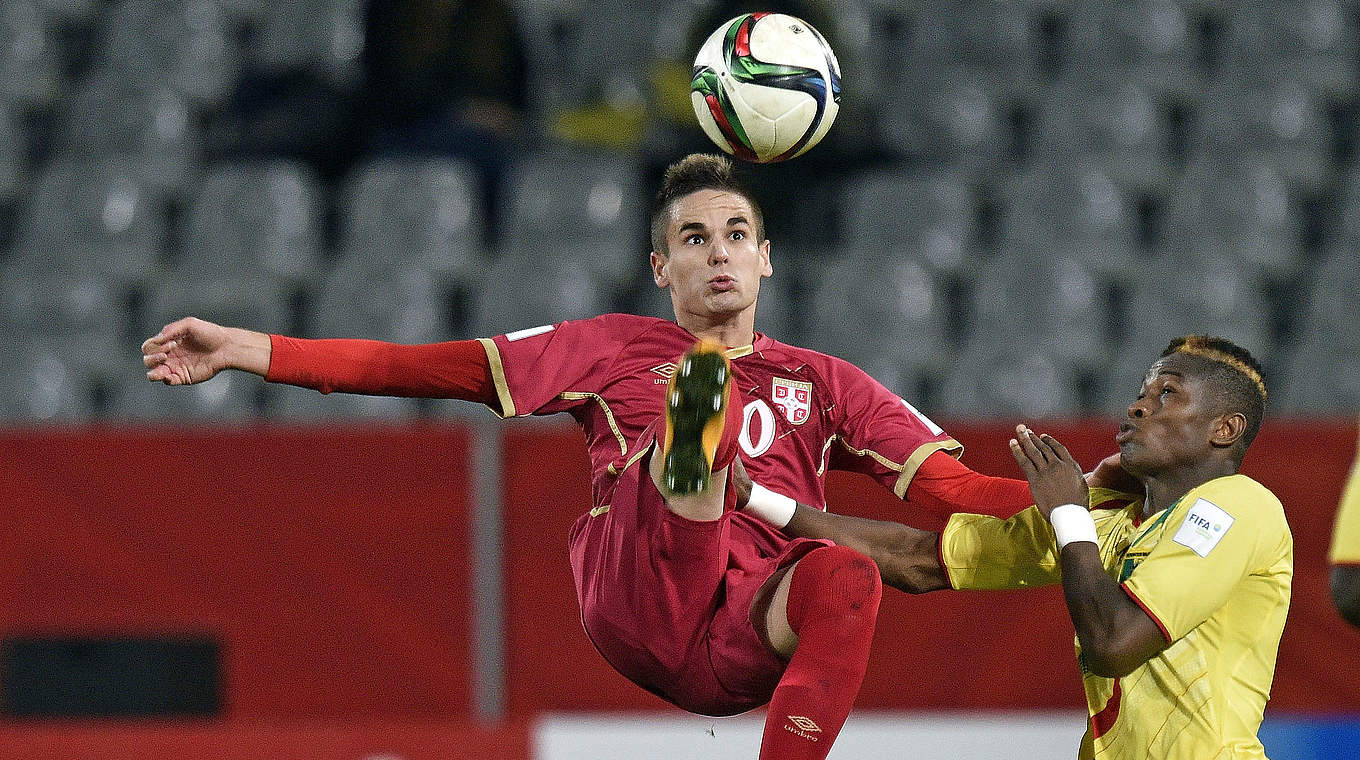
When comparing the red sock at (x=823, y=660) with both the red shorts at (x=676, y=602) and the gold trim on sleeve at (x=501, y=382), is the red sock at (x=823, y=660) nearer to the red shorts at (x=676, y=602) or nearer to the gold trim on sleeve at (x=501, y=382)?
the red shorts at (x=676, y=602)

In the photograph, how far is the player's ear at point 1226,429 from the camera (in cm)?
345

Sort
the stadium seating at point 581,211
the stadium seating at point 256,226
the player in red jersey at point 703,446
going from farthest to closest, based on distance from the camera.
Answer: the stadium seating at point 256,226, the stadium seating at point 581,211, the player in red jersey at point 703,446

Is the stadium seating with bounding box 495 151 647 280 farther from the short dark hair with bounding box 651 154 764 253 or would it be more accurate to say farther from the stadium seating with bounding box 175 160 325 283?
the short dark hair with bounding box 651 154 764 253

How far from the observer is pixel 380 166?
8.12 m

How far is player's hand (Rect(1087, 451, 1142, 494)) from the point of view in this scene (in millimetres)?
3812

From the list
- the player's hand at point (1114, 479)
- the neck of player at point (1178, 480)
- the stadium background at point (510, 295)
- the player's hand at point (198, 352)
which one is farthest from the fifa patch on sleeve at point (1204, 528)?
the stadium background at point (510, 295)

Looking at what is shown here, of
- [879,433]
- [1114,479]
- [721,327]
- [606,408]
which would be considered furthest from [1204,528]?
[606,408]

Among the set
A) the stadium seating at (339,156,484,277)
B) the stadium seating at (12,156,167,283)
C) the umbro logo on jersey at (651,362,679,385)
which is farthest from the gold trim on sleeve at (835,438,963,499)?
the stadium seating at (12,156,167,283)

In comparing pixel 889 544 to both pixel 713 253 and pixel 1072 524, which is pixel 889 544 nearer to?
pixel 1072 524

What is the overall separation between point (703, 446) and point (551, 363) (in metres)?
0.71

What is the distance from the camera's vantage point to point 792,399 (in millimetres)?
4004

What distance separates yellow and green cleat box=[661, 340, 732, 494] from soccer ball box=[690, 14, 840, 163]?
2.71 ft

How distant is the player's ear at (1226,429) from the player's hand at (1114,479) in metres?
0.37

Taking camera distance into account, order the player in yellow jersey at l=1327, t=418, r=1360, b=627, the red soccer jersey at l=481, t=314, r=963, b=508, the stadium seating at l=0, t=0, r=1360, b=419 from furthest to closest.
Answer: the stadium seating at l=0, t=0, r=1360, b=419 < the red soccer jersey at l=481, t=314, r=963, b=508 < the player in yellow jersey at l=1327, t=418, r=1360, b=627
